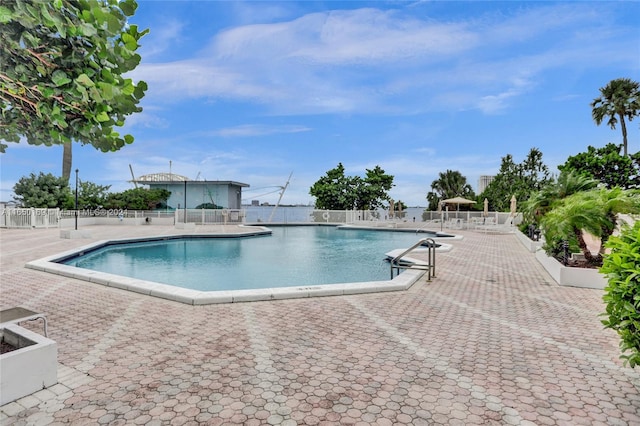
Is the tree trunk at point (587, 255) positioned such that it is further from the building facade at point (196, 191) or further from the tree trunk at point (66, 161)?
the tree trunk at point (66, 161)

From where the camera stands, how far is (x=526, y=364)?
360 centimetres

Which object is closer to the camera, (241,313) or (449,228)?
(241,313)

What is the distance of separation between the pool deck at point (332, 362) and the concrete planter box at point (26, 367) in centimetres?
8

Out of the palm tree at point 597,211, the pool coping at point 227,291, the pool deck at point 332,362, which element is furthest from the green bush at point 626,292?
the palm tree at point 597,211

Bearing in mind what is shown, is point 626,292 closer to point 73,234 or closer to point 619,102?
point 73,234

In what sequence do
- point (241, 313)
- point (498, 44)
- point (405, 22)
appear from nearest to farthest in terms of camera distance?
point (241, 313)
point (405, 22)
point (498, 44)

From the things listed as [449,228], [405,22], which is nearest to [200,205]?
[449,228]

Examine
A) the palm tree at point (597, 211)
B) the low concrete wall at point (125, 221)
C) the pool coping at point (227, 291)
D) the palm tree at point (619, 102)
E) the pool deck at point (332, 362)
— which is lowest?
the pool deck at point (332, 362)

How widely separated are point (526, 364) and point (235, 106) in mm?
26543

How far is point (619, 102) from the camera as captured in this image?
98.8ft

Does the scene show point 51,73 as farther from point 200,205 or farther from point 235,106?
point 200,205

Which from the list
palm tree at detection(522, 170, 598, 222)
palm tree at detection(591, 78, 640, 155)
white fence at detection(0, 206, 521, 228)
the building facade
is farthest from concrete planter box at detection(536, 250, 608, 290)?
palm tree at detection(591, 78, 640, 155)

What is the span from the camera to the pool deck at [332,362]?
2.72 meters

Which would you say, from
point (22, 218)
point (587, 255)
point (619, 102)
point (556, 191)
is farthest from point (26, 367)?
point (619, 102)
